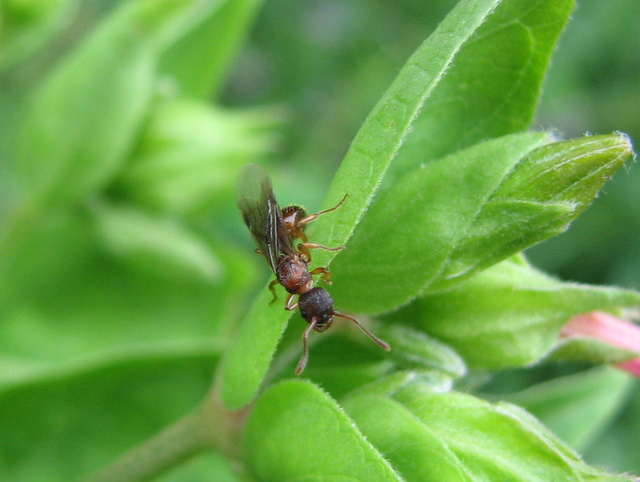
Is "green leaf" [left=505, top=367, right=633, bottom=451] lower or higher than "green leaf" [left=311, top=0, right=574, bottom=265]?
lower

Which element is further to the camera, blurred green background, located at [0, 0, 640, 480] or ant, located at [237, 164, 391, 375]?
blurred green background, located at [0, 0, 640, 480]

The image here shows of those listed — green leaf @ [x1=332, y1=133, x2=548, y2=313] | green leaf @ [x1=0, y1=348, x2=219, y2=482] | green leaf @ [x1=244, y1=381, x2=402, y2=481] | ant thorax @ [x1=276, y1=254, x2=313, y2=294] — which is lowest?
green leaf @ [x1=0, y1=348, x2=219, y2=482]

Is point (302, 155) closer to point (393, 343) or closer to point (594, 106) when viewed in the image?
point (594, 106)

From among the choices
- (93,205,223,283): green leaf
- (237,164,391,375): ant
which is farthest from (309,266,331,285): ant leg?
(93,205,223,283): green leaf

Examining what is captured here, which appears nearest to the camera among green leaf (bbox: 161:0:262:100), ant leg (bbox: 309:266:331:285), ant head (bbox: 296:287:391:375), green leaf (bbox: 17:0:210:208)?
ant leg (bbox: 309:266:331:285)

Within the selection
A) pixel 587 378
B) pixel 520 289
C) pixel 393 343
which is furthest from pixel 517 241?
pixel 587 378

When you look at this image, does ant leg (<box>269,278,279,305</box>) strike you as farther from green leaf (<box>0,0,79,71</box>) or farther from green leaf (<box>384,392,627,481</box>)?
green leaf (<box>0,0,79,71</box>)
